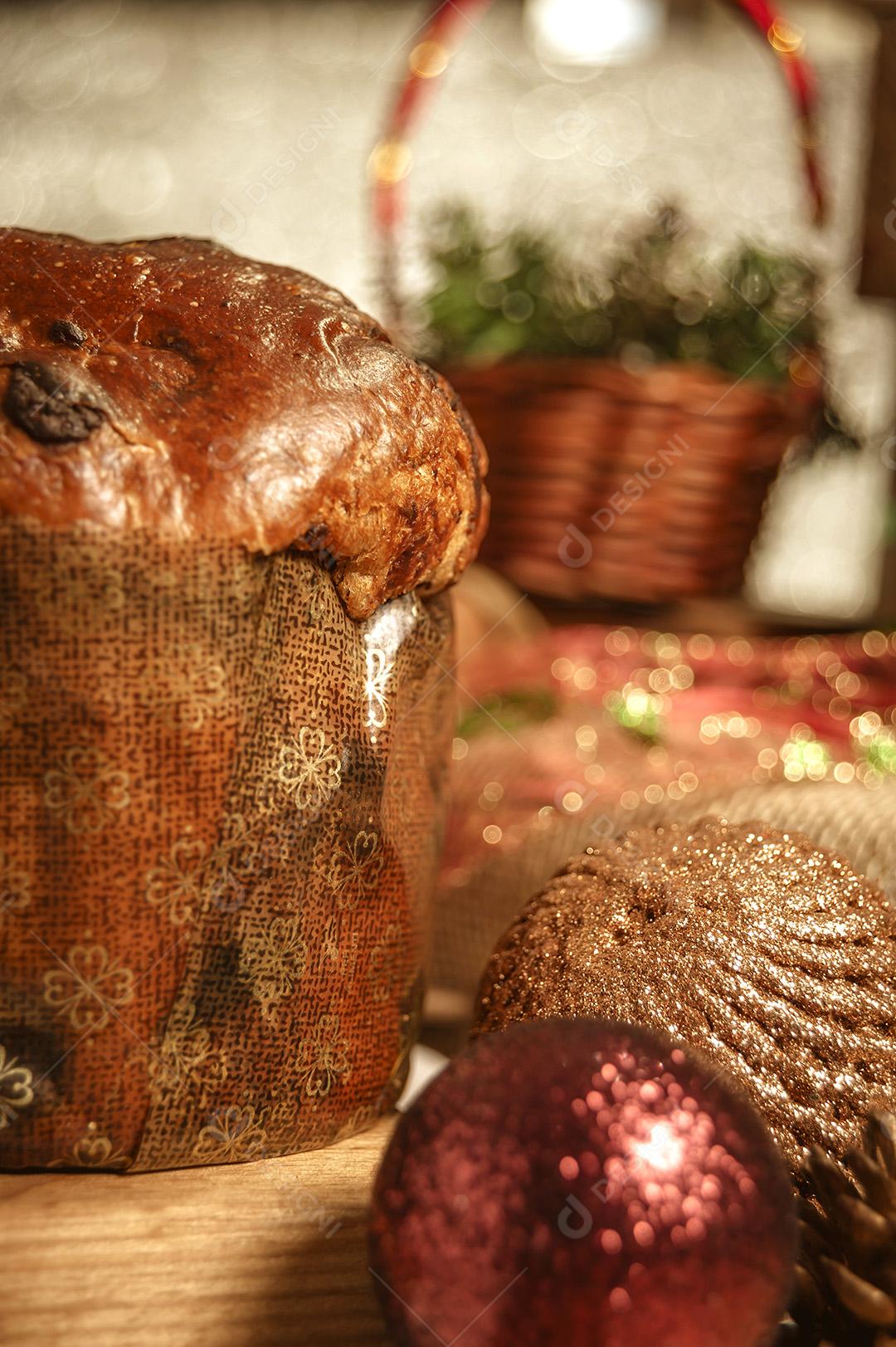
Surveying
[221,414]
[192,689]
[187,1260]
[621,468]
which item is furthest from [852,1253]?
[621,468]

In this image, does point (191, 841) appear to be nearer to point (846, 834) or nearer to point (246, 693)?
point (246, 693)

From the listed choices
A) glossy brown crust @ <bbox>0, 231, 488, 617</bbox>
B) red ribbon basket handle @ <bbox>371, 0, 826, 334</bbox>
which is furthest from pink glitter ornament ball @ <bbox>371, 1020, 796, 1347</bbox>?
red ribbon basket handle @ <bbox>371, 0, 826, 334</bbox>

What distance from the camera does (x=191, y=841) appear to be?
28.4 inches

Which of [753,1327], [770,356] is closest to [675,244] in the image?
[770,356]

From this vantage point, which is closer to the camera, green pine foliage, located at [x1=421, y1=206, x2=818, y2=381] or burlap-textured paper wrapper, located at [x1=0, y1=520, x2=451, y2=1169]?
burlap-textured paper wrapper, located at [x1=0, y1=520, x2=451, y2=1169]

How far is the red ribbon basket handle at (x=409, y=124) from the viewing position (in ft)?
5.78

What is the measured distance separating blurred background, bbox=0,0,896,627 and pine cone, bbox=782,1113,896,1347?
299 centimetres

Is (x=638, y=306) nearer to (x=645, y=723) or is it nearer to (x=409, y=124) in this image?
(x=409, y=124)

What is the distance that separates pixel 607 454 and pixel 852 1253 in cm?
158

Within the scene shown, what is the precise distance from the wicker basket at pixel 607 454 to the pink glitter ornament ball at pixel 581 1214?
1562mm

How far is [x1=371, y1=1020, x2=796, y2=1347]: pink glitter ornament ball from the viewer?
21.2 inches

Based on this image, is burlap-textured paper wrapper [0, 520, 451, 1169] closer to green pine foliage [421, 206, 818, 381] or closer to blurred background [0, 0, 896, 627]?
green pine foliage [421, 206, 818, 381]

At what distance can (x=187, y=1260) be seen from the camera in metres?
0.66

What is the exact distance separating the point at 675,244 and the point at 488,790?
1298 mm
